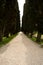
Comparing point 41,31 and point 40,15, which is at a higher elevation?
point 40,15

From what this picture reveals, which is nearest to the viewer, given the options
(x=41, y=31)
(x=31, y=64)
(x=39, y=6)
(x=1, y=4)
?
(x=31, y=64)

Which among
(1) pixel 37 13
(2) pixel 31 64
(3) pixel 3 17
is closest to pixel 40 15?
(1) pixel 37 13

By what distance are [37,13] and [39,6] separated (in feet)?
6.24

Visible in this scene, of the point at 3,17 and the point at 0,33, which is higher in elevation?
the point at 3,17

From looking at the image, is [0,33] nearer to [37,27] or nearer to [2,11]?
[2,11]

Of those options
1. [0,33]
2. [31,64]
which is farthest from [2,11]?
[31,64]

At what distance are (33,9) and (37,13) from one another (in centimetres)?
175

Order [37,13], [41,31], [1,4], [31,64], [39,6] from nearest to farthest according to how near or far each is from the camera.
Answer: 1. [31,64]
2. [1,4]
3. [39,6]
4. [37,13]
5. [41,31]

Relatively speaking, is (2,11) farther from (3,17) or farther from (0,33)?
(0,33)

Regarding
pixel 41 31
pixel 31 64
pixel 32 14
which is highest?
pixel 31 64

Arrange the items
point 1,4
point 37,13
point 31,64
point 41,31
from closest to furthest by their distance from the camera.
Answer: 1. point 31,64
2. point 1,4
3. point 37,13
4. point 41,31

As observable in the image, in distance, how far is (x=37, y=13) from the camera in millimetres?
26641

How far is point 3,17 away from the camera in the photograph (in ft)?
79.9

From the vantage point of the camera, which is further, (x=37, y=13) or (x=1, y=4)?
(x=37, y=13)
